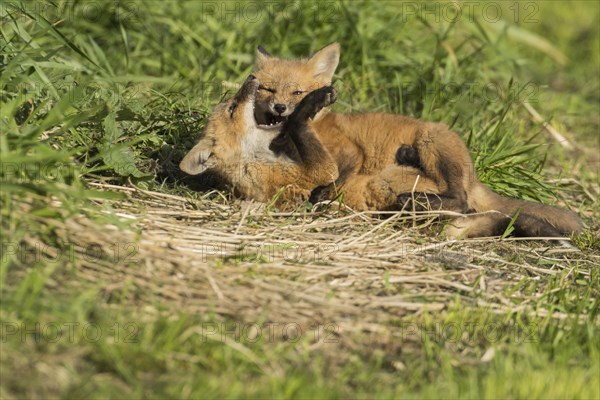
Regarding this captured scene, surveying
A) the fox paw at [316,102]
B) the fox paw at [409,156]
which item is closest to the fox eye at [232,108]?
the fox paw at [316,102]

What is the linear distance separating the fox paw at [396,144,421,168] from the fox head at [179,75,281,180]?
0.87 meters

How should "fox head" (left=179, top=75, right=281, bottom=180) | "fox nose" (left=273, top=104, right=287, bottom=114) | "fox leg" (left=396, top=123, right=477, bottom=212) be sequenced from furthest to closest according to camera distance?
"fox nose" (left=273, top=104, right=287, bottom=114) → "fox head" (left=179, top=75, right=281, bottom=180) → "fox leg" (left=396, top=123, right=477, bottom=212)

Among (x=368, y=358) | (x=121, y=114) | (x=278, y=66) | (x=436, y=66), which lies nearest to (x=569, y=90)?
(x=436, y=66)

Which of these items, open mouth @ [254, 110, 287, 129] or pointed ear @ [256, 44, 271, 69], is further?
pointed ear @ [256, 44, 271, 69]

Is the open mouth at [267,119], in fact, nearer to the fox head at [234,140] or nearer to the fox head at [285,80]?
the fox head at [285,80]

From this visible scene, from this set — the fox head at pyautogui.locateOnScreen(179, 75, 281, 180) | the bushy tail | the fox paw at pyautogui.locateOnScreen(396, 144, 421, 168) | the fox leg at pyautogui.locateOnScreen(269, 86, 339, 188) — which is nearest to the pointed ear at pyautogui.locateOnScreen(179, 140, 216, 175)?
the fox head at pyautogui.locateOnScreen(179, 75, 281, 180)

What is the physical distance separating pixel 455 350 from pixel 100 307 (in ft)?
5.37

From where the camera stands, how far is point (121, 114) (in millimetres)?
5340

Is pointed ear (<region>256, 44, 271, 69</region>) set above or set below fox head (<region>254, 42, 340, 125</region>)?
above

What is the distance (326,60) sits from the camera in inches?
257

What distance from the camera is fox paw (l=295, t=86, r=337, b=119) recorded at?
209 inches

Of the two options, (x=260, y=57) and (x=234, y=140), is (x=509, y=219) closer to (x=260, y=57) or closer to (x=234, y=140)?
(x=234, y=140)

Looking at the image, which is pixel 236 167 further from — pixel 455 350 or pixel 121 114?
pixel 455 350

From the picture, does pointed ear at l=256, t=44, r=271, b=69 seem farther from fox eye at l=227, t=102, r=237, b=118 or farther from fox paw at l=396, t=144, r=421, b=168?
fox paw at l=396, t=144, r=421, b=168
